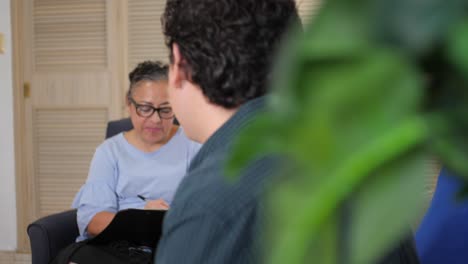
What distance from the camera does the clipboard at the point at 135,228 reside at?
2164 mm

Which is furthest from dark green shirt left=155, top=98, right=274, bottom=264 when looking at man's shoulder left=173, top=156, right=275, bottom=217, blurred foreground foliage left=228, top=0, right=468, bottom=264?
blurred foreground foliage left=228, top=0, right=468, bottom=264

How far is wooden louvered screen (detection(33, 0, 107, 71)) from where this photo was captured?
3988 millimetres

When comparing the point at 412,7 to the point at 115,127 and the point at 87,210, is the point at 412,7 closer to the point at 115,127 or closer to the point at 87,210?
the point at 87,210

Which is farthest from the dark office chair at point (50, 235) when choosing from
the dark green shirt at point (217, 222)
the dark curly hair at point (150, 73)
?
the dark green shirt at point (217, 222)

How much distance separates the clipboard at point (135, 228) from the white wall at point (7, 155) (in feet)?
6.41

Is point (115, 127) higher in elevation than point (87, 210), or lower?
higher

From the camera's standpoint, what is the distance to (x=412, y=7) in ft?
0.34

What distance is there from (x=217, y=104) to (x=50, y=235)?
152 centimetres

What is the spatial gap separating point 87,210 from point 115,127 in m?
0.52

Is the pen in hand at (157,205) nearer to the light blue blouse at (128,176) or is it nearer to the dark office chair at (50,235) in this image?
the light blue blouse at (128,176)

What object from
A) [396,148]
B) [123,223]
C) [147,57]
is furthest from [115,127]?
[396,148]

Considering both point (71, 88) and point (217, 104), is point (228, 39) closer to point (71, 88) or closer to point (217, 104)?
point (217, 104)

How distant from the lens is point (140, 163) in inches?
100

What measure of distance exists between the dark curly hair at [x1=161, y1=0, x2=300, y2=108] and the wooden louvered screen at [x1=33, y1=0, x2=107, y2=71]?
3.06m
